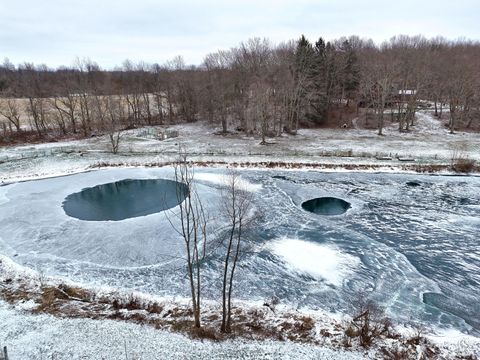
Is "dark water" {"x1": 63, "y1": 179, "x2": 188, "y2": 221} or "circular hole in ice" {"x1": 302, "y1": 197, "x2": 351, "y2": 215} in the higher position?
"dark water" {"x1": 63, "y1": 179, "x2": 188, "y2": 221}

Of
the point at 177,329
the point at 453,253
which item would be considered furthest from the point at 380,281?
the point at 177,329

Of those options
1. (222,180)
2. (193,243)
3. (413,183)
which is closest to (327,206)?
(222,180)

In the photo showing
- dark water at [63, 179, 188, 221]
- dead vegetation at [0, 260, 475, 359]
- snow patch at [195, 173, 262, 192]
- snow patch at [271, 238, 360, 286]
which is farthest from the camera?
snow patch at [195, 173, 262, 192]

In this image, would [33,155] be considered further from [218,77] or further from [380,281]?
[380,281]

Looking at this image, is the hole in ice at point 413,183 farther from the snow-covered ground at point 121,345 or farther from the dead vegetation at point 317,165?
the snow-covered ground at point 121,345

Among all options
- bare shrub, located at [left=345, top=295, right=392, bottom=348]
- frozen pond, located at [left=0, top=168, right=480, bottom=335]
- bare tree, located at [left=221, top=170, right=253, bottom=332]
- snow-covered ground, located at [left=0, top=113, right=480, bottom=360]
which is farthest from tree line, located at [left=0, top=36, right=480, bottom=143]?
bare shrub, located at [left=345, top=295, right=392, bottom=348]

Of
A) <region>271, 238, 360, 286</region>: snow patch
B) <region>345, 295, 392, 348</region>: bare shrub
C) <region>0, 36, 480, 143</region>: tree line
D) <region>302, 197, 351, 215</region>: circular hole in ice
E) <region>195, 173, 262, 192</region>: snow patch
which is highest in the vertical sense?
<region>0, 36, 480, 143</region>: tree line

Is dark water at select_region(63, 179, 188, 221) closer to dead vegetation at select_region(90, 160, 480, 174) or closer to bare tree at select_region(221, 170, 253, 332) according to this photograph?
bare tree at select_region(221, 170, 253, 332)

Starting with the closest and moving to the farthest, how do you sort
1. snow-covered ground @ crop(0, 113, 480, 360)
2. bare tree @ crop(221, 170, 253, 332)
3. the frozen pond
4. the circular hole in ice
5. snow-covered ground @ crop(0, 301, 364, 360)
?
snow-covered ground @ crop(0, 301, 364, 360) < bare tree @ crop(221, 170, 253, 332) < snow-covered ground @ crop(0, 113, 480, 360) < the frozen pond < the circular hole in ice
